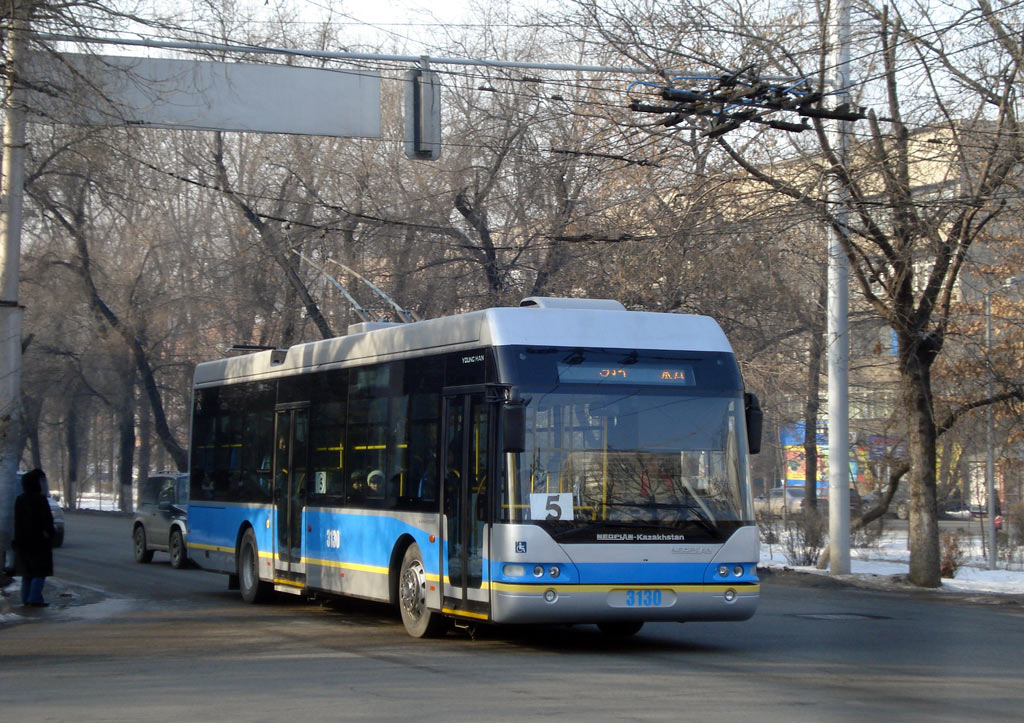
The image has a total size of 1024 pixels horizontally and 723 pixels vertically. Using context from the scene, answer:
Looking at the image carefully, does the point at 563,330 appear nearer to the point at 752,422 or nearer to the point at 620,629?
the point at 752,422

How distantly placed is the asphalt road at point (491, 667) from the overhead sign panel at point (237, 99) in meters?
5.85

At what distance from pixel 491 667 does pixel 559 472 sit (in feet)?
5.70

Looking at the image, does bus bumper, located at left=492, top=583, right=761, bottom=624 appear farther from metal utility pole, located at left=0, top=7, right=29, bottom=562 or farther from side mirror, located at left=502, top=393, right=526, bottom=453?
metal utility pole, located at left=0, top=7, right=29, bottom=562

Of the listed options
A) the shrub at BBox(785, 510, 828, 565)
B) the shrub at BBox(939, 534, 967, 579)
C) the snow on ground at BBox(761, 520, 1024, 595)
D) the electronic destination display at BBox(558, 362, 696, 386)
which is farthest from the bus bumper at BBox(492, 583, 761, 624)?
the shrub at BBox(785, 510, 828, 565)

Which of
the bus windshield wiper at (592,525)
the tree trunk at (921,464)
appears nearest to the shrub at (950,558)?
the tree trunk at (921,464)

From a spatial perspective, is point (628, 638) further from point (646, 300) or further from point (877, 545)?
point (877, 545)

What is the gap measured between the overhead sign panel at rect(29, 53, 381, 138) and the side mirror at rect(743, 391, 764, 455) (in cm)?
622

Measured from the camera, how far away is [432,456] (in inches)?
477

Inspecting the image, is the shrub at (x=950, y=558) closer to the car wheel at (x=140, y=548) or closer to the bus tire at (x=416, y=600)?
the bus tire at (x=416, y=600)

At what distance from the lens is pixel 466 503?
11.4 metres

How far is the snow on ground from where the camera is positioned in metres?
20.6

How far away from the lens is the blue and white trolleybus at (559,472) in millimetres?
10758

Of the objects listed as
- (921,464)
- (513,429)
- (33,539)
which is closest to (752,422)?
(513,429)

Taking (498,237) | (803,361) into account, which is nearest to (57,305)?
(498,237)
